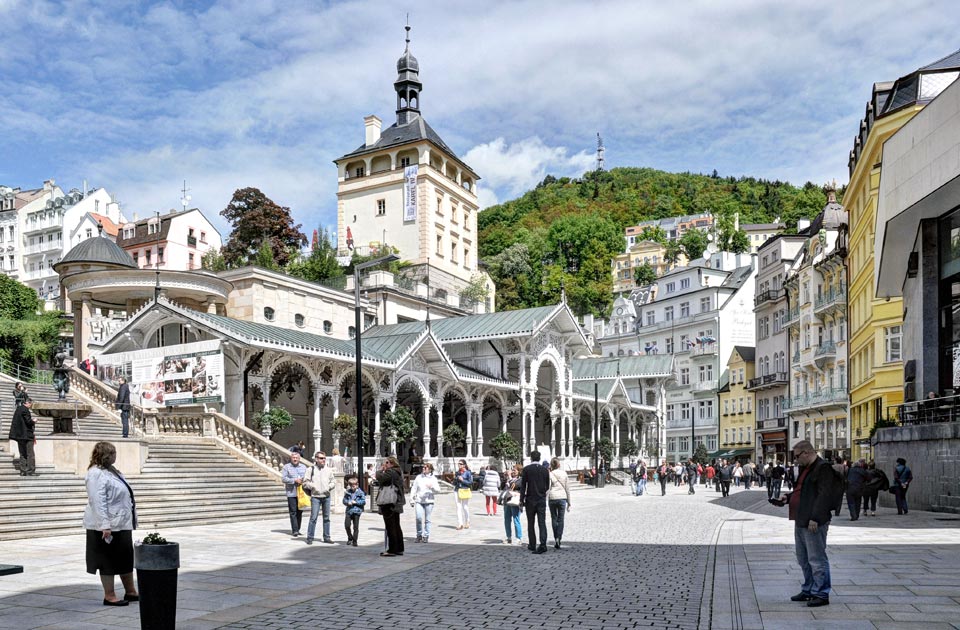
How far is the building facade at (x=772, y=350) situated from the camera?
210 feet

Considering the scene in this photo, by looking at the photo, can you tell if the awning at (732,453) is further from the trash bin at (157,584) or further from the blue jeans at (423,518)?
the trash bin at (157,584)

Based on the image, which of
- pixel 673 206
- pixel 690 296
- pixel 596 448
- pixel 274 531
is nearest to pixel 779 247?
pixel 690 296

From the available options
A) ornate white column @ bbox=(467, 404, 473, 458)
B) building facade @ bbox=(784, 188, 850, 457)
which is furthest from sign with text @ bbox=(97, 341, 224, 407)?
building facade @ bbox=(784, 188, 850, 457)

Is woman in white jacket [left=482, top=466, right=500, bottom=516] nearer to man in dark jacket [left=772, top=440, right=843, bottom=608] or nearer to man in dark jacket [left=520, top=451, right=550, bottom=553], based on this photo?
man in dark jacket [left=520, top=451, right=550, bottom=553]

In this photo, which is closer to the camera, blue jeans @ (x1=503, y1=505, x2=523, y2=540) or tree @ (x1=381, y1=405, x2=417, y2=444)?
blue jeans @ (x1=503, y1=505, x2=523, y2=540)

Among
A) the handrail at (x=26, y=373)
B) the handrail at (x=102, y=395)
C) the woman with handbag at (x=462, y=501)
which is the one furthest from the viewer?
the handrail at (x=26, y=373)

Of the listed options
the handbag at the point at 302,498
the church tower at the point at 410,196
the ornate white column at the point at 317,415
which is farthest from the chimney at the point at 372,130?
the handbag at the point at 302,498

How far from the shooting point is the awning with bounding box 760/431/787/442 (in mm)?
64925

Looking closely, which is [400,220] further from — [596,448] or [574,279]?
[574,279]

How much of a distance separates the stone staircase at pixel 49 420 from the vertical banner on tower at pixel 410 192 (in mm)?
43108

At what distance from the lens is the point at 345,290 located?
5584cm

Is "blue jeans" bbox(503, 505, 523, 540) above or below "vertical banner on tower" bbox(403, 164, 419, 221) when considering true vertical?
below

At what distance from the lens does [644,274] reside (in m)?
129

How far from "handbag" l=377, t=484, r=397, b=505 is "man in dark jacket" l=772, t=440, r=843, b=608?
7141 mm
